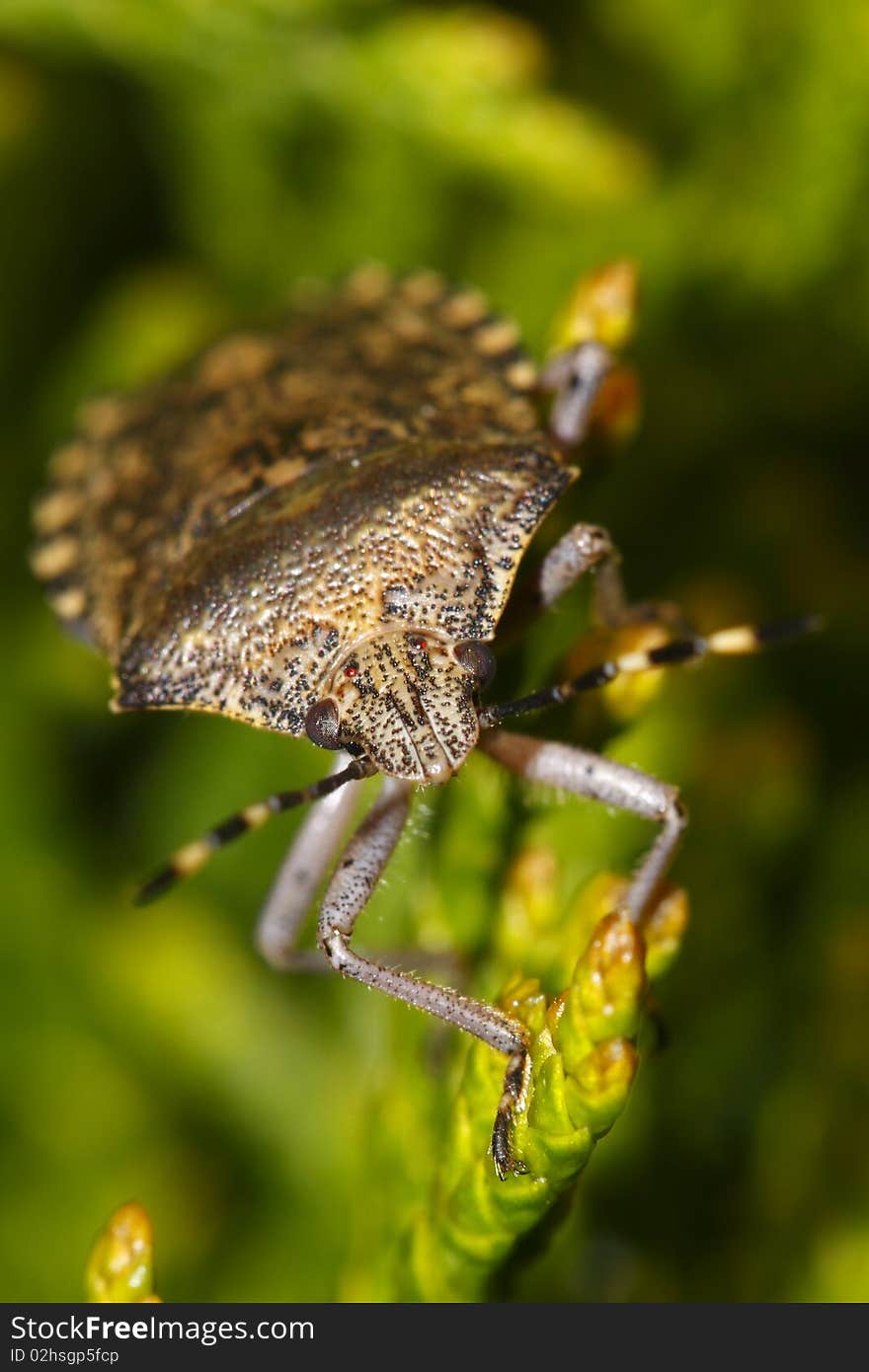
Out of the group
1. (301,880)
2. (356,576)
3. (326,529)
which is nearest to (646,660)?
(356,576)

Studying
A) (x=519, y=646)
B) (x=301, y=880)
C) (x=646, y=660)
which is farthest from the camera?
(x=301, y=880)

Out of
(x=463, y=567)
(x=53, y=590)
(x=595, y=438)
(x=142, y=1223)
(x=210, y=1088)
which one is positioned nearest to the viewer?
(x=142, y=1223)

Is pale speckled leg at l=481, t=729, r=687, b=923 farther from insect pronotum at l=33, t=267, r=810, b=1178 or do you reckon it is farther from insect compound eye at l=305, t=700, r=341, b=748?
insect compound eye at l=305, t=700, r=341, b=748

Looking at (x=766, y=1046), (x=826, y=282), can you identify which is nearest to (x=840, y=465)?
(x=826, y=282)

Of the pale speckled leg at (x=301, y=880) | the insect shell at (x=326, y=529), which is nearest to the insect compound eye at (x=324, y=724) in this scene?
the insect shell at (x=326, y=529)

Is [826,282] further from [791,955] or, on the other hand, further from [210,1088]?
[210,1088]

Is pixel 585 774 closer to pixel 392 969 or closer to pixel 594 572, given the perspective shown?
pixel 594 572

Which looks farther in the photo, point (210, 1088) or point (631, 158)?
point (210, 1088)
